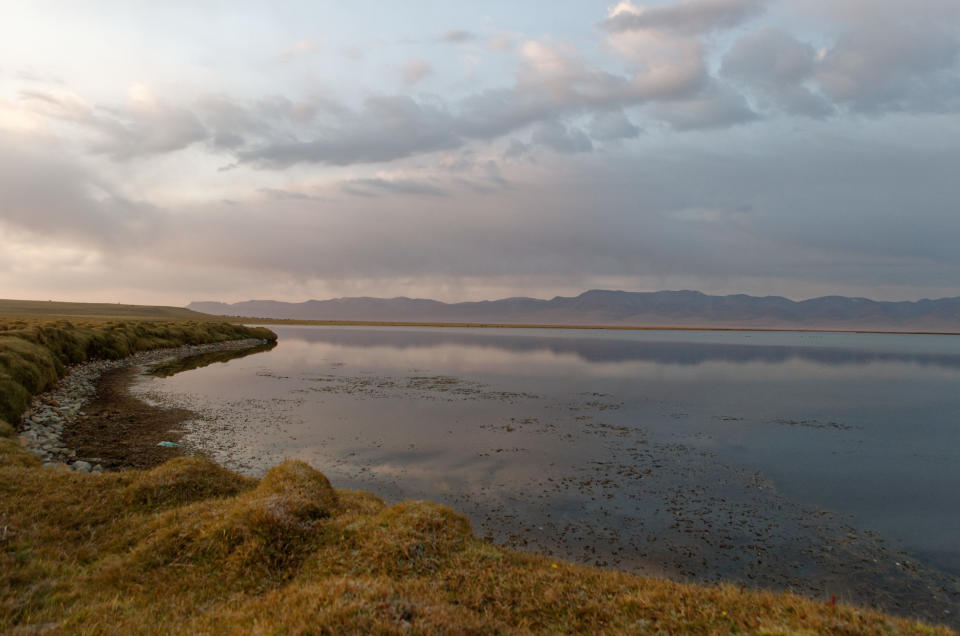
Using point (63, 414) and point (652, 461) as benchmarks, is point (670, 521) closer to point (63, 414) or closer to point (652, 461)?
point (652, 461)

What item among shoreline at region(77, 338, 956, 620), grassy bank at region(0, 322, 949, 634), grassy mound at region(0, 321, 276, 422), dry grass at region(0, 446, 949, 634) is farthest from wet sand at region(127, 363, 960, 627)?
grassy mound at region(0, 321, 276, 422)

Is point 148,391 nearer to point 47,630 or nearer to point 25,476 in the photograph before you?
point 25,476

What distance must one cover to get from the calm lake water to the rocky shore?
484 cm

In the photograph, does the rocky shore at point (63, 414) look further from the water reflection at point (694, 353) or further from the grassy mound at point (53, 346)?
the water reflection at point (694, 353)

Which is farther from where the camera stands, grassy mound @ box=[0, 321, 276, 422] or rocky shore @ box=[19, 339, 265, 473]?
grassy mound @ box=[0, 321, 276, 422]

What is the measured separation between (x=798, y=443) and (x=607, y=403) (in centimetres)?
1419

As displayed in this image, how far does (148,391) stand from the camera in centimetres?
3984

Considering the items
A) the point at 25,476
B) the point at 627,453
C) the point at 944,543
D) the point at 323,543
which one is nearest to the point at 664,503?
the point at 627,453

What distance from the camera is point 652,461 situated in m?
23.2

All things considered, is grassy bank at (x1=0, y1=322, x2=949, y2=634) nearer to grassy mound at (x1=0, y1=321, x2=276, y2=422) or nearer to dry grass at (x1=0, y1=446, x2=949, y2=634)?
dry grass at (x1=0, y1=446, x2=949, y2=634)

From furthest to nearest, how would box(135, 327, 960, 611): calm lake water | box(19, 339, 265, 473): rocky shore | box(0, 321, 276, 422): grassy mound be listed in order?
box(0, 321, 276, 422): grassy mound, box(19, 339, 265, 473): rocky shore, box(135, 327, 960, 611): calm lake water

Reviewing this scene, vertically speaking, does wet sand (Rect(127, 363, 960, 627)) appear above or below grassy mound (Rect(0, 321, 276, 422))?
below

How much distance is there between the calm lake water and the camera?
47.4 feet

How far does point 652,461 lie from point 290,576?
61.2 feet
